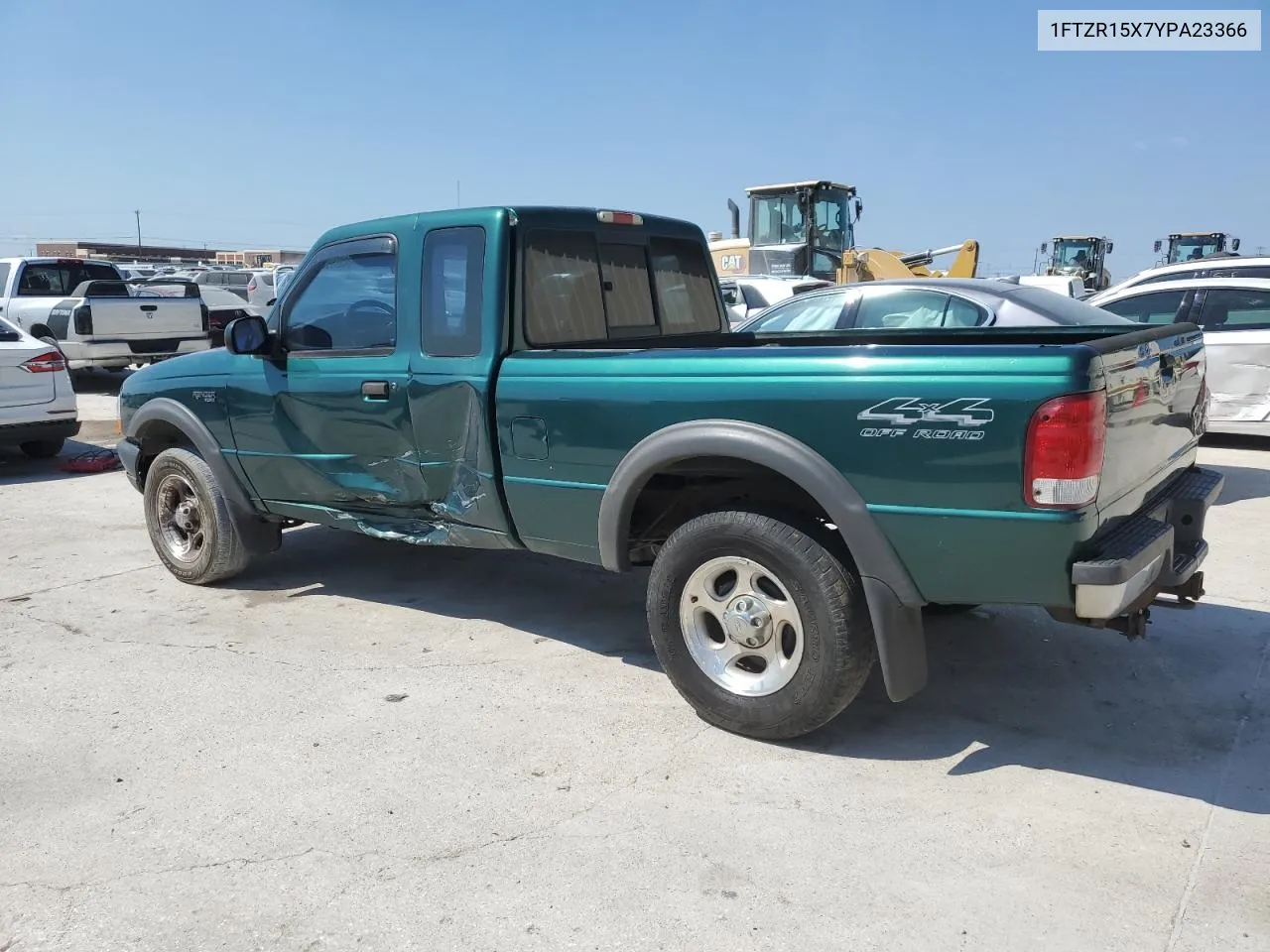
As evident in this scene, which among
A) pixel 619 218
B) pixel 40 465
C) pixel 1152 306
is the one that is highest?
pixel 619 218

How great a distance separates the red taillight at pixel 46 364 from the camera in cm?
972

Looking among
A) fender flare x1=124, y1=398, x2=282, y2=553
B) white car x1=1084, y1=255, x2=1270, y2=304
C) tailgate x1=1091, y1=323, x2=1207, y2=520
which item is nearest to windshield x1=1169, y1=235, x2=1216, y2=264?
white car x1=1084, y1=255, x2=1270, y2=304

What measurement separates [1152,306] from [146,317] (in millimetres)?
12816

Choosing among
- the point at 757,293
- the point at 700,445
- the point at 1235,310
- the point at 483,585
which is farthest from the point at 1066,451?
the point at 757,293

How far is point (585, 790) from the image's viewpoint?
141 inches

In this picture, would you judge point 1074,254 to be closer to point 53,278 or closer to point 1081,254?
point 1081,254

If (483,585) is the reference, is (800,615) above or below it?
above

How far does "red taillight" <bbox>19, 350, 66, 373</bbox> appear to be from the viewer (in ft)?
31.9

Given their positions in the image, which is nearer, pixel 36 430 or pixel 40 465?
pixel 36 430

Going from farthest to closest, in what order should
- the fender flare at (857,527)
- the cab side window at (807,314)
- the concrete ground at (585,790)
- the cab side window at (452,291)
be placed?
the cab side window at (807,314) → the cab side window at (452,291) → the fender flare at (857,527) → the concrete ground at (585,790)

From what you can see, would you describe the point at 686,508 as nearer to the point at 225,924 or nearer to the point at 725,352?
the point at 725,352

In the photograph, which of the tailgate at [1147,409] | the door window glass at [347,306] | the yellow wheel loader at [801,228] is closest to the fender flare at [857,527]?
the tailgate at [1147,409]

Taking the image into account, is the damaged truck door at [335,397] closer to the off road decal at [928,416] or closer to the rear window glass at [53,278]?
the off road decal at [928,416]

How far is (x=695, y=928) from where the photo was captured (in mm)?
2807
